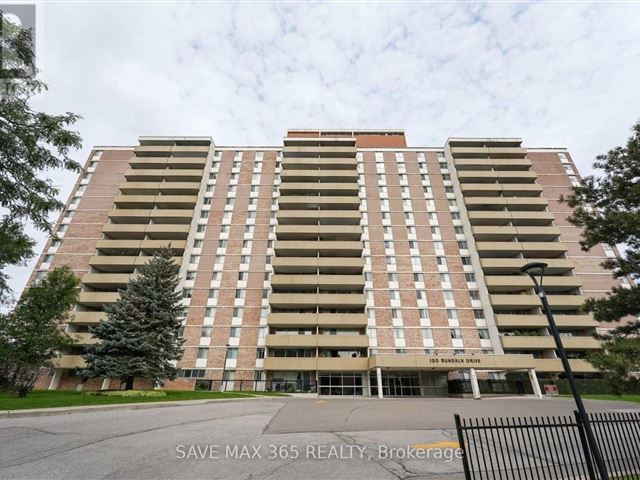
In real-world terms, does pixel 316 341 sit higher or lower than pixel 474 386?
higher

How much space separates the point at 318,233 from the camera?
42.6 meters

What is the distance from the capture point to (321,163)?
49.3 meters

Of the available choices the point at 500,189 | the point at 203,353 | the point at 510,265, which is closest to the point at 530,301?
the point at 510,265

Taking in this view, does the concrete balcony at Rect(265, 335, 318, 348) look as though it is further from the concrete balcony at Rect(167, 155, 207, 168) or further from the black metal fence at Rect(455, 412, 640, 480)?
the concrete balcony at Rect(167, 155, 207, 168)

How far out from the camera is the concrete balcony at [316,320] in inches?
1407

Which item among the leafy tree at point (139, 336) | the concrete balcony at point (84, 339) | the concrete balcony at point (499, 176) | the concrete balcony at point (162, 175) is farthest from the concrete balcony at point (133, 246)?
the concrete balcony at point (499, 176)

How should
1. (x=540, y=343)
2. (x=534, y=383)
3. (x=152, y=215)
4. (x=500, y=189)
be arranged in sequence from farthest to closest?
1. (x=500, y=189)
2. (x=152, y=215)
3. (x=540, y=343)
4. (x=534, y=383)

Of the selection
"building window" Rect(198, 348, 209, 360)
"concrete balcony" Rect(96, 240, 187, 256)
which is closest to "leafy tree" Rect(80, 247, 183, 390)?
"building window" Rect(198, 348, 209, 360)

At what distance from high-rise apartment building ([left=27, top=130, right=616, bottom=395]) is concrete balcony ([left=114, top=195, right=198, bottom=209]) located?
213 mm

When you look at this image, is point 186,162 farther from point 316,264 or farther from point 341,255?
point 341,255

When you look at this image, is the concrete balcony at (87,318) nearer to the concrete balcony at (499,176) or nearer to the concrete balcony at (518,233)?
the concrete balcony at (518,233)

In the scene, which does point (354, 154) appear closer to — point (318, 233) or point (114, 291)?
point (318, 233)

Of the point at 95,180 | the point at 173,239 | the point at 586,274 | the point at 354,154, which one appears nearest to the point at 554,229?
the point at 586,274

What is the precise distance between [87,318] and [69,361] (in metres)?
4.57
